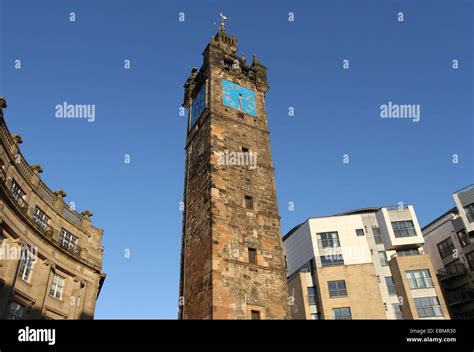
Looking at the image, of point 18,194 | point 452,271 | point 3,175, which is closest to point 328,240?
point 452,271

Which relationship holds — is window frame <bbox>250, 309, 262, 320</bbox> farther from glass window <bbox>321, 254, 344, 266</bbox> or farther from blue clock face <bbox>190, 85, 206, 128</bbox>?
glass window <bbox>321, 254, 344, 266</bbox>

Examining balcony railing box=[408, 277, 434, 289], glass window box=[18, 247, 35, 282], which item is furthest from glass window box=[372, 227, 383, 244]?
glass window box=[18, 247, 35, 282]

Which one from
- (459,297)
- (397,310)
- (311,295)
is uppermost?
(311,295)

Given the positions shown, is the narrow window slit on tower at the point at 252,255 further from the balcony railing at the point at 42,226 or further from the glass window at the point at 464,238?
the glass window at the point at 464,238

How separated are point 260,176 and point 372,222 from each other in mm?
20373

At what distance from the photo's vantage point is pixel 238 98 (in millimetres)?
31750

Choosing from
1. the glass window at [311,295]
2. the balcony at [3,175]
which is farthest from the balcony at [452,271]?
the balcony at [3,175]

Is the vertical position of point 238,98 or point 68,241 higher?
point 238,98

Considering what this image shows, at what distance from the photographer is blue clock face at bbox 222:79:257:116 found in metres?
30.9

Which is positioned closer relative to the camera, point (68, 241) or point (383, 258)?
point (68, 241)

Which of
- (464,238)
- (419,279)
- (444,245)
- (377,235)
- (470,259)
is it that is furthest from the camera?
(444,245)

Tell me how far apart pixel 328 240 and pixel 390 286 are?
23.9 feet

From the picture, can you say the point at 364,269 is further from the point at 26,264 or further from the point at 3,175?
the point at 3,175
